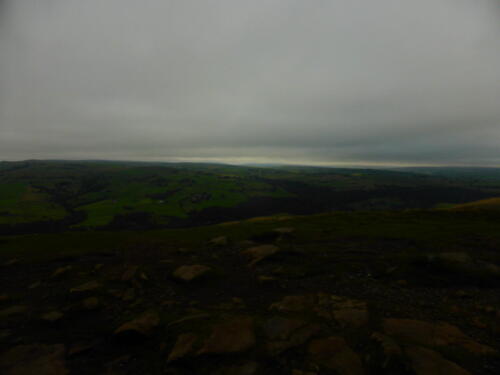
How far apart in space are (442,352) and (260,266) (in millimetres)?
9289

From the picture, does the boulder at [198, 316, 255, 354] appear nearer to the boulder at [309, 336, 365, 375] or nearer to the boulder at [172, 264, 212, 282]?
the boulder at [309, 336, 365, 375]

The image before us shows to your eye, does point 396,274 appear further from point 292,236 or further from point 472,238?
point 472,238

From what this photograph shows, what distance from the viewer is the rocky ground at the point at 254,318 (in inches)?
229

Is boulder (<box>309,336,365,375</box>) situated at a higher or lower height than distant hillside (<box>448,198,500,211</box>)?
lower

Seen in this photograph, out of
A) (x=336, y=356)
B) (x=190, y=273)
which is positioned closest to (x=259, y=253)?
(x=190, y=273)

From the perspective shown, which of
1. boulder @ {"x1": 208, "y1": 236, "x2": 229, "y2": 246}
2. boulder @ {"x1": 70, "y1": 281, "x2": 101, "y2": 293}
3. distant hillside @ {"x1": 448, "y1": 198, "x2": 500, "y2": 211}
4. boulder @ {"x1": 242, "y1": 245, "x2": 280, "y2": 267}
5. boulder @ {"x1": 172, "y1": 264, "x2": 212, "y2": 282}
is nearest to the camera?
boulder @ {"x1": 70, "y1": 281, "x2": 101, "y2": 293}

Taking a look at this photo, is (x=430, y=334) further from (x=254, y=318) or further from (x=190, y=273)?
(x=190, y=273)

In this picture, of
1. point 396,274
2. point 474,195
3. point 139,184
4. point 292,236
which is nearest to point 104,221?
point 139,184

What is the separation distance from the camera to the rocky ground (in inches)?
229

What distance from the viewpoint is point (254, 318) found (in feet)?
25.8

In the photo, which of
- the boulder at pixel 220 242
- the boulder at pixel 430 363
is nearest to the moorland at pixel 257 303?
the boulder at pixel 430 363

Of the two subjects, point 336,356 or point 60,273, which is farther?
point 60,273

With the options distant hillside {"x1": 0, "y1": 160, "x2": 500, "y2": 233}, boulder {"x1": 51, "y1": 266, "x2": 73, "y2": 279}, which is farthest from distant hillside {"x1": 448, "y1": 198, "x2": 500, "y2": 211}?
distant hillside {"x1": 0, "y1": 160, "x2": 500, "y2": 233}

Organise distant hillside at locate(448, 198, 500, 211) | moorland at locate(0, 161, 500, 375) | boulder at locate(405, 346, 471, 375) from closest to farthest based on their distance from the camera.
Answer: boulder at locate(405, 346, 471, 375) → moorland at locate(0, 161, 500, 375) → distant hillside at locate(448, 198, 500, 211)
